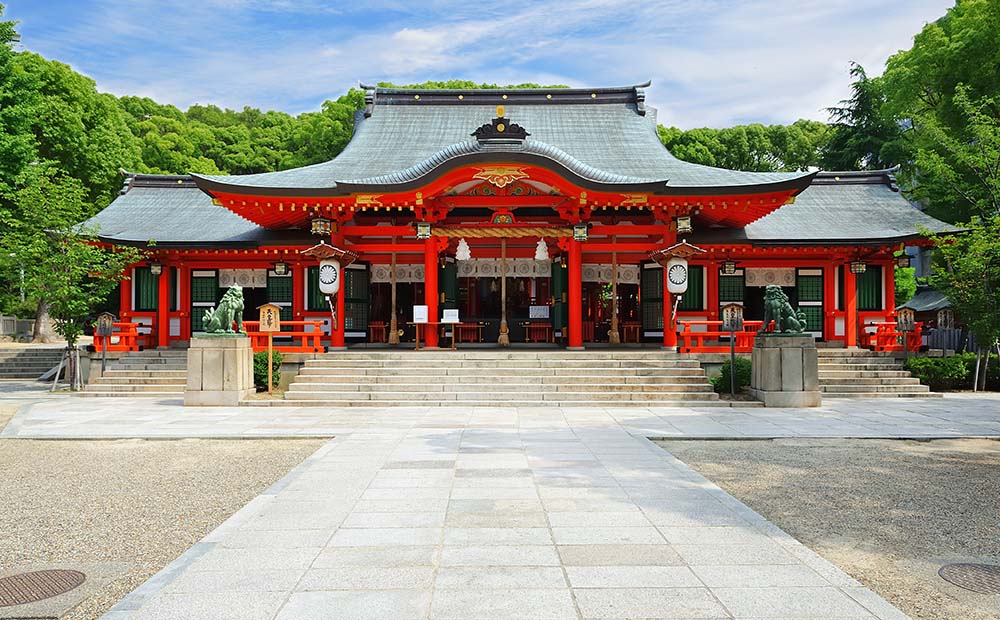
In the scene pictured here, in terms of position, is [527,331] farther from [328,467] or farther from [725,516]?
[725,516]

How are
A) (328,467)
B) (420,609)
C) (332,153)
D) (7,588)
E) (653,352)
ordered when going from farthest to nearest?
(332,153) → (653,352) → (328,467) → (7,588) → (420,609)

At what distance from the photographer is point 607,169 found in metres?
19.5

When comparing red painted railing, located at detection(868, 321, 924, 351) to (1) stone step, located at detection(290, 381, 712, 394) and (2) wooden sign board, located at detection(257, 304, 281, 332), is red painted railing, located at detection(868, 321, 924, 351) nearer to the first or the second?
(1) stone step, located at detection(290, 381, 712, 394)

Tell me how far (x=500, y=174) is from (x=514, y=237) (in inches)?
106

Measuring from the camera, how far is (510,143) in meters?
16.0

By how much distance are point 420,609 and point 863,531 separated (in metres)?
3.85

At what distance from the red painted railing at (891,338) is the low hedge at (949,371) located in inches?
31.4

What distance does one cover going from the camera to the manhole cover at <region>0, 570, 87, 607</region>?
3883 millimetres

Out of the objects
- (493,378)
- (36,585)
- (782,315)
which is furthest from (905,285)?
(36,585)

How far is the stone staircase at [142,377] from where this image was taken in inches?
592

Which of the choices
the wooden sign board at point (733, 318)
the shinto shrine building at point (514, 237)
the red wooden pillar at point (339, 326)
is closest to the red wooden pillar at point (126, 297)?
the shinto shrine building at point (514, 237)

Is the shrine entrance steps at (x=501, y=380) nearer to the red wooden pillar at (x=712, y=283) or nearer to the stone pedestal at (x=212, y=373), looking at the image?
the stone pedestal at (x=212, y=373)

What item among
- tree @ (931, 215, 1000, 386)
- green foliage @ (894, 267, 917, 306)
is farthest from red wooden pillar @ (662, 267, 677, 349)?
green foliage @ (894, 267, 917, 306)

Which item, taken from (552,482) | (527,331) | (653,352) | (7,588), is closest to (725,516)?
(552,482)
